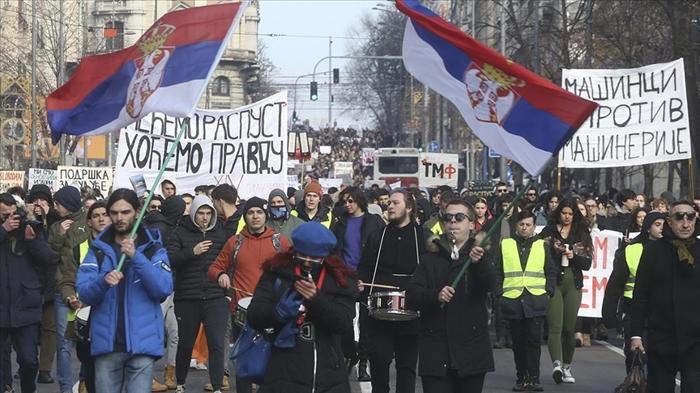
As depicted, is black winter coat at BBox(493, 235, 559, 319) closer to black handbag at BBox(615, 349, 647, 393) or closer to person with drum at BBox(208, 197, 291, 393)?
black handbag at BBox(615, 349, 647, 393)

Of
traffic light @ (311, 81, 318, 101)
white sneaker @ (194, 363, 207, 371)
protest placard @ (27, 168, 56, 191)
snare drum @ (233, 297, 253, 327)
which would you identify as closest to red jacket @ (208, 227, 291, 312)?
snare drum @ (233, 297, 253, 327)

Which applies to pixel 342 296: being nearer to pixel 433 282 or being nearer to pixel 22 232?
pixel 433 282

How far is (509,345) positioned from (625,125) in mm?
3510

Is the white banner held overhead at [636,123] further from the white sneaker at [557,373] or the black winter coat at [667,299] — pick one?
the black winter coat at [667,299]

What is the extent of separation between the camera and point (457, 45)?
9578 millimetres

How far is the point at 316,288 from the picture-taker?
7.64m

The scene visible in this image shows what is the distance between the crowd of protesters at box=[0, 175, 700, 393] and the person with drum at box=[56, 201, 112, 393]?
2 centimetres

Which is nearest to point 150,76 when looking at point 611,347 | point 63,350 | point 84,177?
point 63,350

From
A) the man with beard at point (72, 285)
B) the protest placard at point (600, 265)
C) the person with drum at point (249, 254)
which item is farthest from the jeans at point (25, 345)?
the protest placard at point (600, 265)

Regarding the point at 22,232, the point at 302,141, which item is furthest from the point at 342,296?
the point at 302,141

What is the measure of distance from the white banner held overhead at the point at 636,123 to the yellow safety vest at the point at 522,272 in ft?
18.0

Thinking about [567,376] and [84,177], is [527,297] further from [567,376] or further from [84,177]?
[84,177]

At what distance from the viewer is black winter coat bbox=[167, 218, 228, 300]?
497 inches

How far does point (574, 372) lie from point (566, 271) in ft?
3.88
